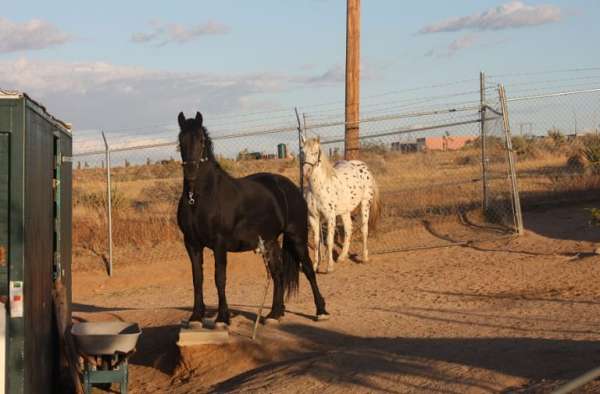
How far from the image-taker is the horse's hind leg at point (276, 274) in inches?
453

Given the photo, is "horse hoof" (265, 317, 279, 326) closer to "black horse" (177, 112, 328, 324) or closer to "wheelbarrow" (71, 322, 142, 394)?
"black horse" (177, 112, 328, 324)

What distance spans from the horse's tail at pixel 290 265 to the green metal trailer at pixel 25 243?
361 centimetres

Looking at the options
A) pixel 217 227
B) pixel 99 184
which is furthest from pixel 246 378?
pixel 99 184

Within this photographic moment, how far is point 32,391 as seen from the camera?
778cm

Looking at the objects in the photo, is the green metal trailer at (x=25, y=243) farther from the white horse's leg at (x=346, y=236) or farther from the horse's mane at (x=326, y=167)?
the white horse's leg at (x=346, y=236)

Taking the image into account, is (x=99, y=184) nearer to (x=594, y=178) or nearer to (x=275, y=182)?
(x=594, y=178)

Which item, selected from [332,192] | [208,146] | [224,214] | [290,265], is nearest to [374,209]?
[332,192]

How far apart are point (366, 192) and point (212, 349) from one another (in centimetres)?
806

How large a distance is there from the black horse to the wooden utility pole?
7073 millimetres

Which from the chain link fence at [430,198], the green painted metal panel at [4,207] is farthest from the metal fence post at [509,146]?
the green painted metal panel at [4,207]

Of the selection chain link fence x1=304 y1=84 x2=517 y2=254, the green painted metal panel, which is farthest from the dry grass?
the green painted metal panel

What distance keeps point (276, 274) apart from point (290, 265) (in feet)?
1.16

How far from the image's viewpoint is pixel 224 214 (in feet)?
35.0

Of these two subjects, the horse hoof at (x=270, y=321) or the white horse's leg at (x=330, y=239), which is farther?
the white horse's leg at (x=330, y=239)
